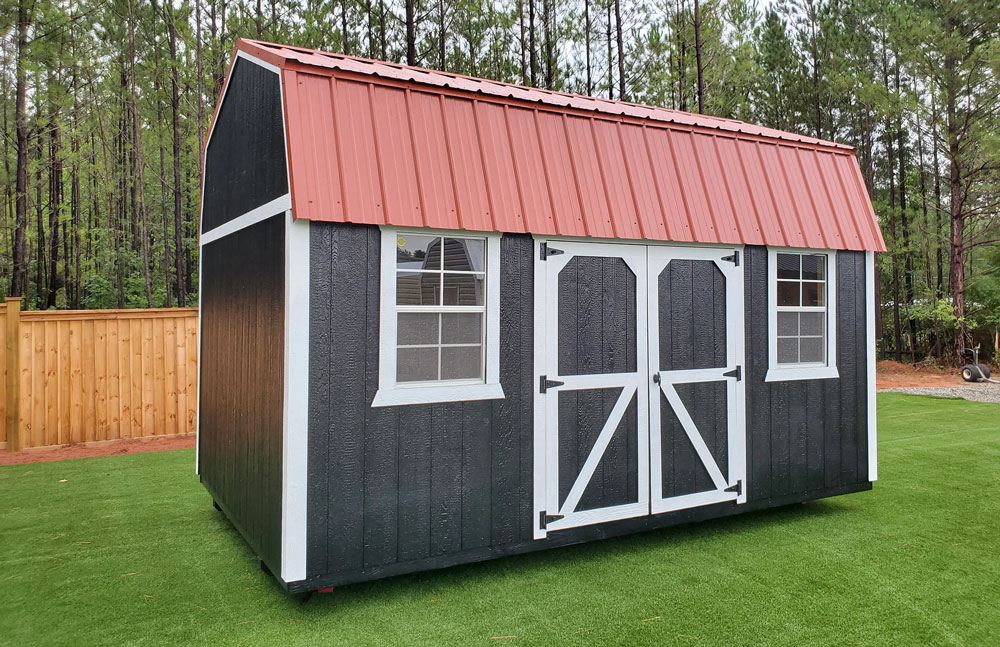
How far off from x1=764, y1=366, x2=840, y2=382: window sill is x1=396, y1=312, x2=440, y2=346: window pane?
259cm

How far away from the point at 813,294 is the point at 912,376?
1199 cm

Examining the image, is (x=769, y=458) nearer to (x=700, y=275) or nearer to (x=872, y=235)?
(x=700, y=275)

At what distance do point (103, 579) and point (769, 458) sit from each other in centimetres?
442

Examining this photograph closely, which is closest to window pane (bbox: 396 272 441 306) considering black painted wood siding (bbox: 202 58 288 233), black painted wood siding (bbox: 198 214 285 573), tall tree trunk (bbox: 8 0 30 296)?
black painted wood siding (bbox: 198 214 285 573)

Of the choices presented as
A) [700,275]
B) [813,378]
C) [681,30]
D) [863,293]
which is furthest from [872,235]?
[681,30]

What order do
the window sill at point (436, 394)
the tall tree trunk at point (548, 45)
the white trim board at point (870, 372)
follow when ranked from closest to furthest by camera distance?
the window sill at point (436, 394), the white trim board at point (870, 372), the tall tree trunk at point (548, 45)

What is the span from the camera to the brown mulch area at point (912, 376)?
42.8 feet

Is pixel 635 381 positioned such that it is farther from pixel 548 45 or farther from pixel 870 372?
pixel 548 45

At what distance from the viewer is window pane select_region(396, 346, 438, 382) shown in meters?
3.46

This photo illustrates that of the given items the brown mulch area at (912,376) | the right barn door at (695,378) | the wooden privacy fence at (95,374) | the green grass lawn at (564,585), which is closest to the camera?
the green grass lawn at (564,585)

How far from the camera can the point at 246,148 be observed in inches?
159

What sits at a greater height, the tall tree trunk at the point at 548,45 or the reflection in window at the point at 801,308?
the tall tree trunk at the point at 548,45

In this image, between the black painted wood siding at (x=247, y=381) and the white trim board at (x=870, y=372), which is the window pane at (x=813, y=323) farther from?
the black painted wood siding at (x=247, y=381)

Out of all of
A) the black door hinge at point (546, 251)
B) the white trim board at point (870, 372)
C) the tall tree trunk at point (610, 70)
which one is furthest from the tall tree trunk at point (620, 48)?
the black door hinge at point (546, 251)
